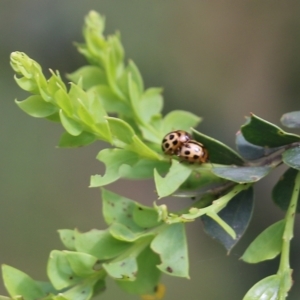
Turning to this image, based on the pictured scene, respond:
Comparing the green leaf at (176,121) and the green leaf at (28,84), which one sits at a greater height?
the green leaf at (176,121)

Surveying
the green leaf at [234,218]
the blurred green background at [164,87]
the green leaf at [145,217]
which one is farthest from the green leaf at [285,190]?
the blurred green background at [164,87]

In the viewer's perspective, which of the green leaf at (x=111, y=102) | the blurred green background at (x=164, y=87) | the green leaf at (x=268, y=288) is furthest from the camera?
the blurred green background at (x=164, y=87)

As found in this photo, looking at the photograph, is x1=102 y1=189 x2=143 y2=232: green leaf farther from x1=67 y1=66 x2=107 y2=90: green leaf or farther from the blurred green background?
the blurred green background

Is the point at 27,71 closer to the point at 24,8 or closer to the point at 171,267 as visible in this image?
the point at 171,267

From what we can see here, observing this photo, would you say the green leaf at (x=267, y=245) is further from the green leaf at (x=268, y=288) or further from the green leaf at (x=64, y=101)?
the green leaf at (x=64, y=101)

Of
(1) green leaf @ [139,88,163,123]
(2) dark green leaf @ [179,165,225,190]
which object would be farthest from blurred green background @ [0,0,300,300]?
(2) dark green leaf @ [179,165,225,190]

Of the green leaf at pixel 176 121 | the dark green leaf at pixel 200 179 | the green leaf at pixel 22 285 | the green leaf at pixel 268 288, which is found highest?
the green leaf at pixel 176 121
